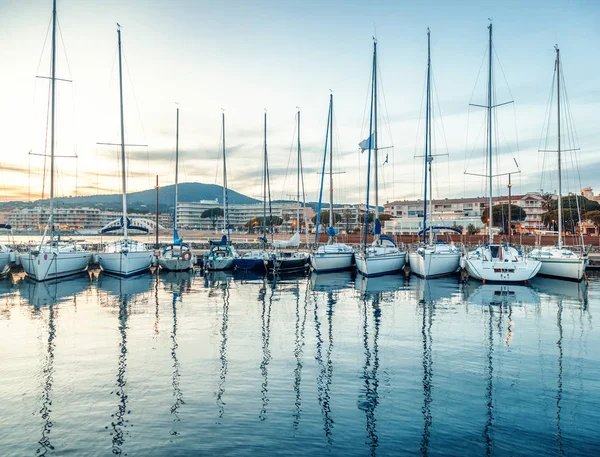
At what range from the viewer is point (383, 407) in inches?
431

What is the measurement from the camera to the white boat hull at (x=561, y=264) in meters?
36.0

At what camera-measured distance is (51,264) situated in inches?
1465

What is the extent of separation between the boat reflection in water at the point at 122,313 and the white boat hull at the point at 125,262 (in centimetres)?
57

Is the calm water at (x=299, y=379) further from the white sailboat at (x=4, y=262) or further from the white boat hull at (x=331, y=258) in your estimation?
the white sailboat at (x=4, y=262)

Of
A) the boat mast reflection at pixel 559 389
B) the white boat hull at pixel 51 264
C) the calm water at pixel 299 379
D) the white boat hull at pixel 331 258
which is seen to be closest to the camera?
the boat mast reflection at pixel 559 389

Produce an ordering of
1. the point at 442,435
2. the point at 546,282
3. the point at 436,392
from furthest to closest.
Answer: the point at 546,282
the point at 436,392
the point at 442,435

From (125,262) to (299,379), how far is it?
30.3 m

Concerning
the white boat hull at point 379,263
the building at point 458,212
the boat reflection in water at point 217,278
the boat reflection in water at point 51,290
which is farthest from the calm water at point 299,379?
the building at point 458,212

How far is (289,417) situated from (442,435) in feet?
10.3

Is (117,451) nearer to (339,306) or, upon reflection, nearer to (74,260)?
(339,306)

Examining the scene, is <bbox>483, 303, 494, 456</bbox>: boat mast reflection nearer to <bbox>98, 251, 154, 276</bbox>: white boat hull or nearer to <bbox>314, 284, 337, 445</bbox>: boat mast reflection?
<bbox>314, 284, 337, 445</bbox>: boat mast reflection

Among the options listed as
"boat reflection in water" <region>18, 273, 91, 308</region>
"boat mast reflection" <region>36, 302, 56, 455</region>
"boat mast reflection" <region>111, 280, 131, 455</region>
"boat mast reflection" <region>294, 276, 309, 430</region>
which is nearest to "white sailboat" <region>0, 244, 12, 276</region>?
"boat reflection in water" <region>18, 273, 91, 308</region>

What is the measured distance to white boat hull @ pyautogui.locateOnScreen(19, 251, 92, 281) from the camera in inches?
1430

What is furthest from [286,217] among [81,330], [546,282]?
[81,330]
